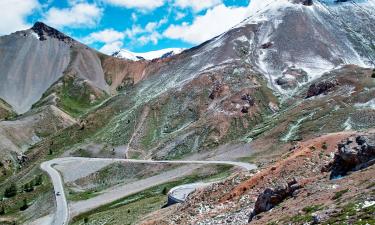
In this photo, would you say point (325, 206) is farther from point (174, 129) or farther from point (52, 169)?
point (174, 129)

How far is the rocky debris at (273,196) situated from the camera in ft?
118

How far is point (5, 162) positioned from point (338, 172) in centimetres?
16776

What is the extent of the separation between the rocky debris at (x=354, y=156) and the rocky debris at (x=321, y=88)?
136 m

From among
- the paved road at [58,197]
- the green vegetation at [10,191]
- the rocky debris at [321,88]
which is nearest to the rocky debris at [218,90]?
the rocky debris at [321,88]

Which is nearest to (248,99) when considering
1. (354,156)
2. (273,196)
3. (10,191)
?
A: (10,191)

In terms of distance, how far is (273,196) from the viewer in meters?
36.0

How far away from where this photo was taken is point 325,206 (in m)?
28.5

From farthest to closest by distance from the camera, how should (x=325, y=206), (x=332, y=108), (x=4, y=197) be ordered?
(x=332, y=108)
(x=4, y=197)
(x=325, y=206)

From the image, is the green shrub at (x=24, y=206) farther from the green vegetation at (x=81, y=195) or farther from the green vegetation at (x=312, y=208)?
the green vegetation at (x=312, y=208)

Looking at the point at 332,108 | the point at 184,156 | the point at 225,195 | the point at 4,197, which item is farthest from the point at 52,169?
the point at 225,195

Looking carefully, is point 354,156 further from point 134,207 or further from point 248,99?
point 248,99

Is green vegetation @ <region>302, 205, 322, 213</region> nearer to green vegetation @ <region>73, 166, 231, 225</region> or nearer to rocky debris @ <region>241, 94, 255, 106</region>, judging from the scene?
green vegetation @ <region>73, 166, 231, 225</region>

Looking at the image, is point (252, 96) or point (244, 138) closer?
point (244, 138)

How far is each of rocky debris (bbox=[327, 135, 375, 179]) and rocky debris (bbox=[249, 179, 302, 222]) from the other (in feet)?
10.7
